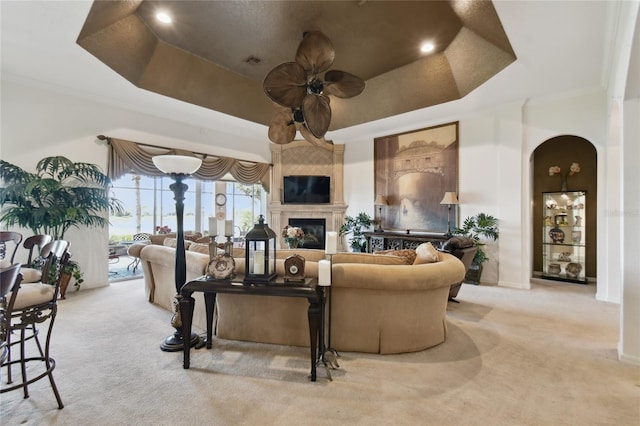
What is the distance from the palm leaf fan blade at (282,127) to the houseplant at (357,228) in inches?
140

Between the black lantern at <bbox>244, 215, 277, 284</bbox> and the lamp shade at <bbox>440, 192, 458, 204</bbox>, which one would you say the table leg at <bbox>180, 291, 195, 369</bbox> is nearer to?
the black lantern at <bbox>244, 215, 277, 284</bbox>

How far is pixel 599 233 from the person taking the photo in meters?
4.35

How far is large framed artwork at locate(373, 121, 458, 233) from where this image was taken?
5777 mm

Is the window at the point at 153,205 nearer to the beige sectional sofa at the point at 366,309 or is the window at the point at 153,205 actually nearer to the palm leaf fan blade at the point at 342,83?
the beige sectional sofa at the point at 366,309

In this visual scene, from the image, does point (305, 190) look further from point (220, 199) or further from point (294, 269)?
point (294, 269)

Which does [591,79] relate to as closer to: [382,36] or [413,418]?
[382,36]

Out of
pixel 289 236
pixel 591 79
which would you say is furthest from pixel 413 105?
pixel 289 236

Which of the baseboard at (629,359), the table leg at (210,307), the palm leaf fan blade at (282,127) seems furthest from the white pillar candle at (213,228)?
the baseboard at (629,359)

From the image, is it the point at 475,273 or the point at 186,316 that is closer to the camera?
the point at 186,316

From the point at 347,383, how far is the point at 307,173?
5.88 m

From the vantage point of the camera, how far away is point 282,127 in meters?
3.63

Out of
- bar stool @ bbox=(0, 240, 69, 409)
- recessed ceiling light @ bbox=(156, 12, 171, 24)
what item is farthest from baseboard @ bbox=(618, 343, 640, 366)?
recessed ceiling light @ bbox=(156, 12, 171, 24)

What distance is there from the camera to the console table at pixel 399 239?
5480mm

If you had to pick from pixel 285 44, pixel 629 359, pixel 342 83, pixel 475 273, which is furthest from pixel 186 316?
pixel 475 273
